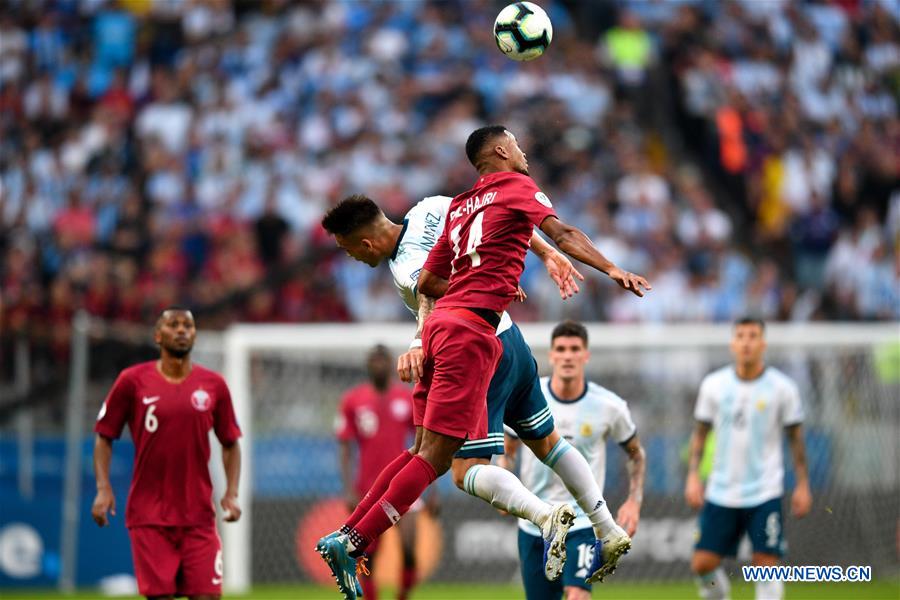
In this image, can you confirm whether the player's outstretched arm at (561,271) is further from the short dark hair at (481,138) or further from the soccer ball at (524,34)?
the soccer ball at (524,34)

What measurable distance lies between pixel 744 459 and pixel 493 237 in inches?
188

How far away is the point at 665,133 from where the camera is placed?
2347cm

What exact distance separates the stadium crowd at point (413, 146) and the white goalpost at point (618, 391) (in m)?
1.23

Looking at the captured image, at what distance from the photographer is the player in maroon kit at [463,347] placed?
8.20 metres

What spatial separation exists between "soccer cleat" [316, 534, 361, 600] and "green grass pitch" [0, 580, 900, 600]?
732 cm

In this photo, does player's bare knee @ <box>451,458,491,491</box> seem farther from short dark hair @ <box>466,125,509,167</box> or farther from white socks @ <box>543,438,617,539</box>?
short dark hair @ <box>466,125,509,167</box>

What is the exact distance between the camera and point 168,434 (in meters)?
10.2

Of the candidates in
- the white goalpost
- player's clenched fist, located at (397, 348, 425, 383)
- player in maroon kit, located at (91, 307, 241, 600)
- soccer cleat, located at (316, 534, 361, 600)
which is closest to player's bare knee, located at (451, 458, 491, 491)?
player's clenched fist, located at (397, 348, 425, 383)

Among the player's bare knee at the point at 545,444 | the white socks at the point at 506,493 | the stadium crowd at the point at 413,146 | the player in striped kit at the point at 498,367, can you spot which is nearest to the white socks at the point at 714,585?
the player's bare knee at the point at 545,444

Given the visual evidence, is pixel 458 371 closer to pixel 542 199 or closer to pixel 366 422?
pixel 542 199

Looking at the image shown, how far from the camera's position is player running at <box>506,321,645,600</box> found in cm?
1005

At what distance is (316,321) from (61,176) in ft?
14.3

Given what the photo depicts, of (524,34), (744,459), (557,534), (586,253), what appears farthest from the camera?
(744,459)

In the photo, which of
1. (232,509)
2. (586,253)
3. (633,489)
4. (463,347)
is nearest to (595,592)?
(633,489)
